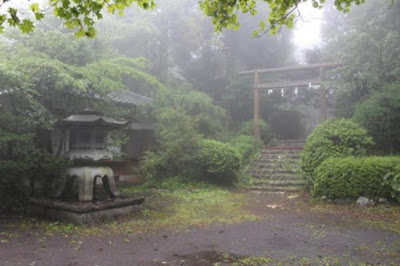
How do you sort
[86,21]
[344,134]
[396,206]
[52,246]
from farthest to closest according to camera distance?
[344,134] → [396,206] → [52,246] → [86,21]

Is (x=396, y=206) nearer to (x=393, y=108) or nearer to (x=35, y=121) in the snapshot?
(x=393, y=108)

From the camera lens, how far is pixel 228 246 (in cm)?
520

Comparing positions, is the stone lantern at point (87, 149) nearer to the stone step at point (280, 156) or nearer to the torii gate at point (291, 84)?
the stone step at point (280, 156)

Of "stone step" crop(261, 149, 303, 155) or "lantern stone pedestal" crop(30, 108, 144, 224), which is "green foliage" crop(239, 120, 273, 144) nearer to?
"stone step" crop(261, 149, 303, 155)

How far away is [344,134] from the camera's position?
10742 millimetres

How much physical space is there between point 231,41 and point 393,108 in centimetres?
1287

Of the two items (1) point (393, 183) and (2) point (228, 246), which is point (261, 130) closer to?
(1) point (393, 183)

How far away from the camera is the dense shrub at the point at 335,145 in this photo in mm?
10438

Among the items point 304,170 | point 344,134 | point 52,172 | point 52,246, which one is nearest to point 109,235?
point 52,246

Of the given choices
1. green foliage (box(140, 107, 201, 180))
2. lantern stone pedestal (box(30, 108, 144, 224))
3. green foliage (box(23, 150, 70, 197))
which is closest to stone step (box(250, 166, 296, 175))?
green foliage (box(140, 107, 201, 180))

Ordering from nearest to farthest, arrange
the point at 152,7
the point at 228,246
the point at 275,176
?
the point at 152,7
the point at 228,246
the point at 275,176

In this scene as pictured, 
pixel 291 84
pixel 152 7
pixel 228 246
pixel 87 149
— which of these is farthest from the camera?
pixel 291 84

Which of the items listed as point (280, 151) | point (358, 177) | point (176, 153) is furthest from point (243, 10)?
point (280, 151)

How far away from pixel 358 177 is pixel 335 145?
2.38m
